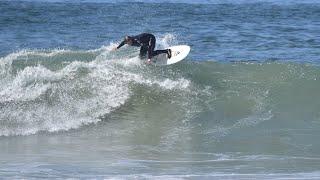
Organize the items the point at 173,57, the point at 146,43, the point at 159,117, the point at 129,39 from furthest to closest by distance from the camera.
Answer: the point at 173,57
the point at 146,43
the point at 129,39
the point at 159,117

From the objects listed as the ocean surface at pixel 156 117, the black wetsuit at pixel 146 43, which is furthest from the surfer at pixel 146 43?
the ocean surface at pixel 156 117

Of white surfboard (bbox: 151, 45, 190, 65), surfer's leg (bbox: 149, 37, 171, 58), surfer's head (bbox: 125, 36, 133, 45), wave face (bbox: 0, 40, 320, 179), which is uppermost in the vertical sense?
surfer's head (bbox: 125, 36, 133, 45)

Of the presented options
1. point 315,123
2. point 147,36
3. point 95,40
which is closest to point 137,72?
point 147,36

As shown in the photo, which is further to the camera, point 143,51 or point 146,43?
point 143,51

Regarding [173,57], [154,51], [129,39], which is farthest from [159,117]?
[173,57]

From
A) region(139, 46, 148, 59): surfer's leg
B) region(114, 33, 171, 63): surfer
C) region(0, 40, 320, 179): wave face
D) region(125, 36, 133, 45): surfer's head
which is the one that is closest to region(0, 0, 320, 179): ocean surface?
region(0, 40, 320, 179): wave face

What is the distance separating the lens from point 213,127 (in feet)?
45.5

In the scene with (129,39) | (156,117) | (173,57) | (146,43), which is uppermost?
(129,39)

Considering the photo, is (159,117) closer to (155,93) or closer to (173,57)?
(155,93)

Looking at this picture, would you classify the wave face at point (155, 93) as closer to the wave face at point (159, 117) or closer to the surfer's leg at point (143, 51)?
the wave face at point (159, 117)

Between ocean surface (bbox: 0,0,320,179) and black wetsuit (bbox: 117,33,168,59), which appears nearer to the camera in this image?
ocean surface (bbox: 0,0,320,179)

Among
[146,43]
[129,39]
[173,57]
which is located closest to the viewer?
[129,39]

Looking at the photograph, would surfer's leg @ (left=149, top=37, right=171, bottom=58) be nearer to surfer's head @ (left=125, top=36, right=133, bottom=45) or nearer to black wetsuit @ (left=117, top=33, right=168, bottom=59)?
black wetsuit @ (left=117, top=33, right=168, bottom=59)

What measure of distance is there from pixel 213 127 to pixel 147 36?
3.54 m
